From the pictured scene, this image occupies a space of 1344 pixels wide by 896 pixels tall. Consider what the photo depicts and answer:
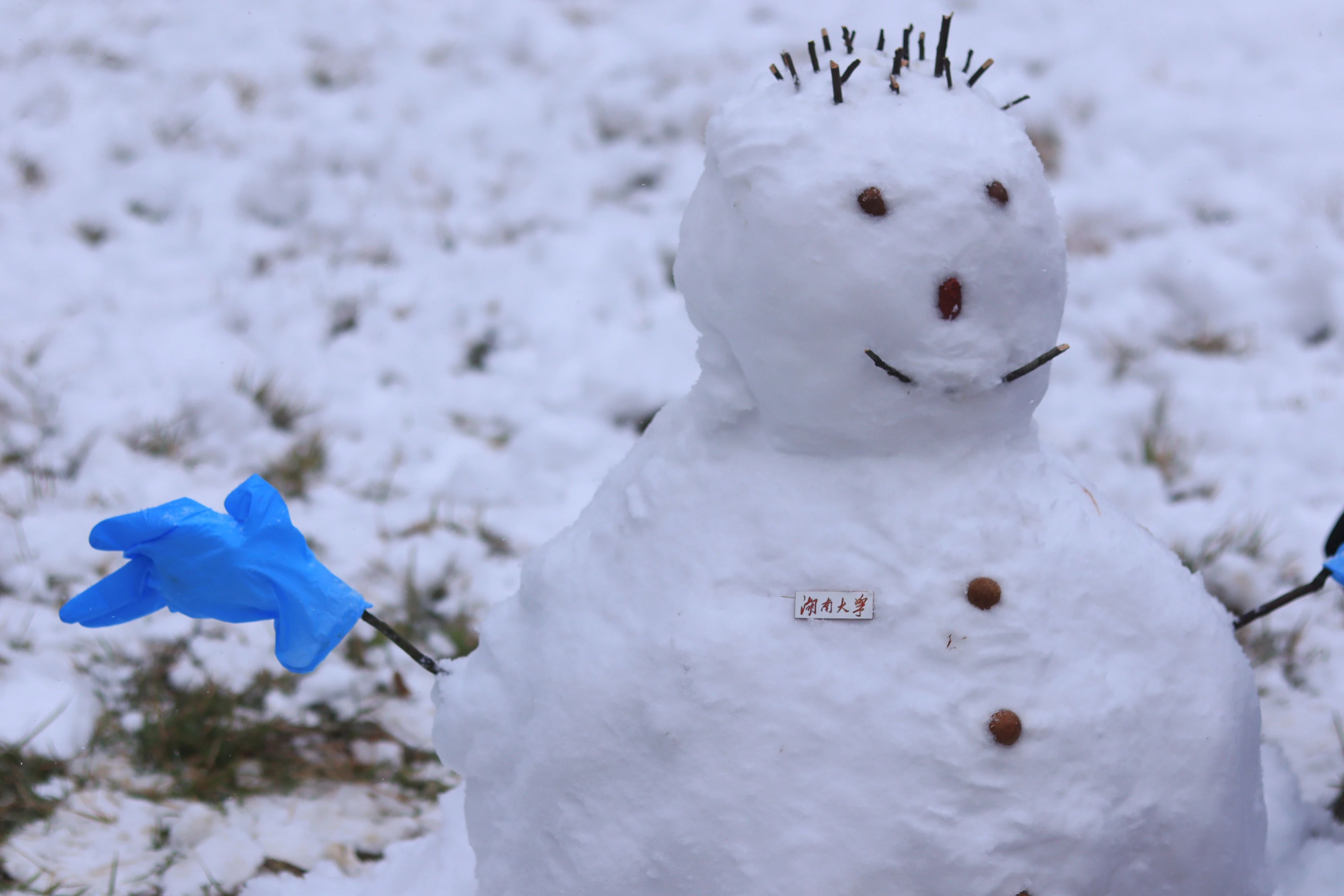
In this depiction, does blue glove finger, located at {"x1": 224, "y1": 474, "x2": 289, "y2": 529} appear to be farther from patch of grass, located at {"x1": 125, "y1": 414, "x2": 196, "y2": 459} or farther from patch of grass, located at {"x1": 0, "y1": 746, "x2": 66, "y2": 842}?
patch of grass, located at {"x1": 125, "y1": 414, "x2": 196, "y2": 459}

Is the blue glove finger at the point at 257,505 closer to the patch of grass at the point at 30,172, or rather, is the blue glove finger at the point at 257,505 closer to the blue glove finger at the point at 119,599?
the blue glove finger at the point at 119,599

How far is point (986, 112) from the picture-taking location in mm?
1287

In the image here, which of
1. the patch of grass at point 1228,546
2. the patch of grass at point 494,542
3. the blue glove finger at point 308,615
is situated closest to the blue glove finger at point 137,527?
the blue glove finger at point 308,615

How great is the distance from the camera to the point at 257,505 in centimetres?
134

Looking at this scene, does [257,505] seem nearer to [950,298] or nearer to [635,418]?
[950,298]

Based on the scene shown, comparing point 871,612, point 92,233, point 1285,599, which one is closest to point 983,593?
point 871,612

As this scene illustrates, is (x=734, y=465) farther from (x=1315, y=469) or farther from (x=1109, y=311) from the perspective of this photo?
(x=1109, y=311)

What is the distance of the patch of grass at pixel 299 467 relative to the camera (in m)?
2.54

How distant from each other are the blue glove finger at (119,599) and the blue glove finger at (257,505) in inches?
4.3

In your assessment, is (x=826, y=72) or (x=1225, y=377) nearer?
(x=826, y=72)

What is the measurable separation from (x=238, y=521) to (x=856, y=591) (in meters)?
0.68

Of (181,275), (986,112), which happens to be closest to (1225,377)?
(986,112)

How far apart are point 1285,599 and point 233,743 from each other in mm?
1581

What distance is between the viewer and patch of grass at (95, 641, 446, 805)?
1941 mm
